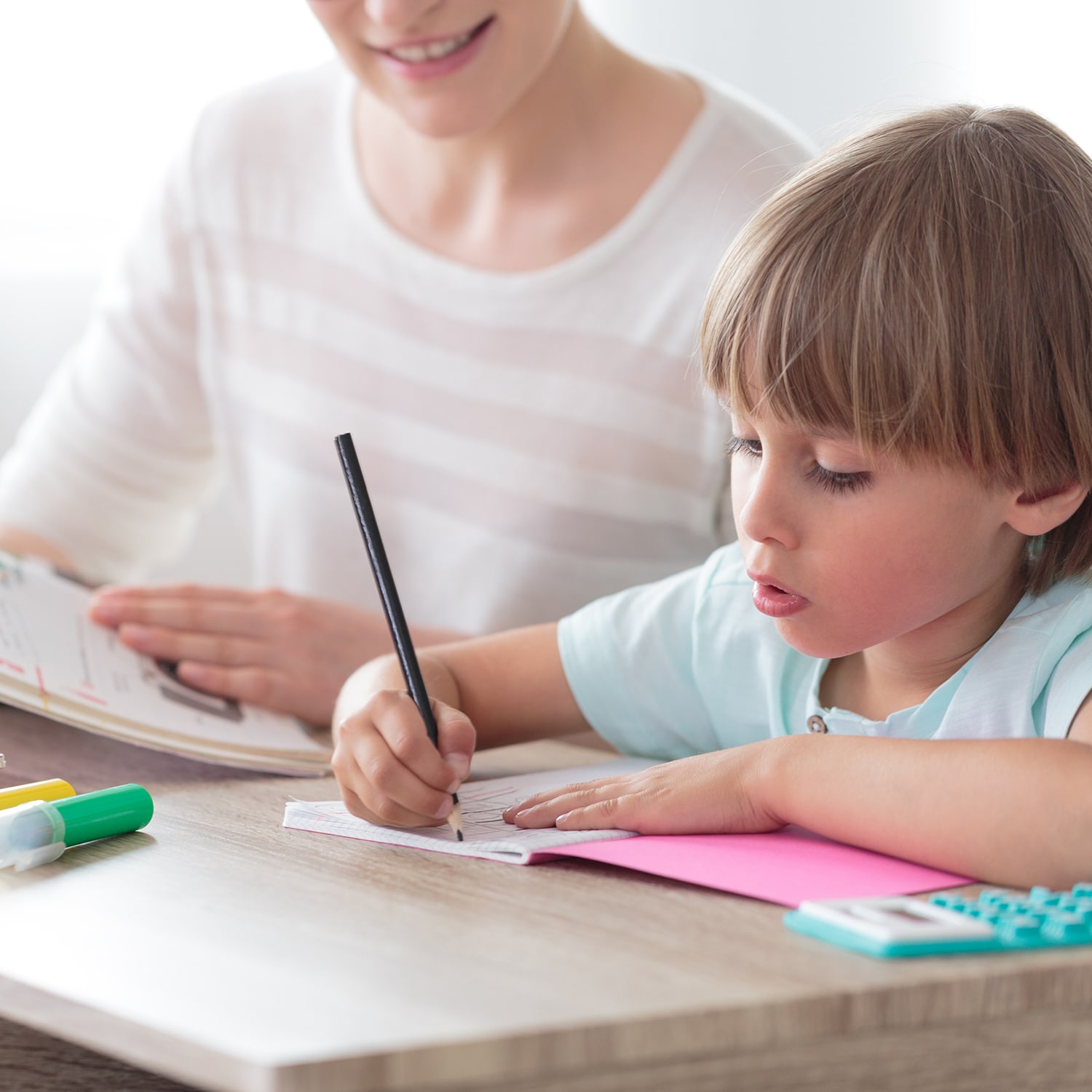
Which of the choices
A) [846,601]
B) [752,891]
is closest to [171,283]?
[846,601]

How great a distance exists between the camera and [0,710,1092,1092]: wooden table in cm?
37

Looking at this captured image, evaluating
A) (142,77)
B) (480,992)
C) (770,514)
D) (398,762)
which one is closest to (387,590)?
(398,762)

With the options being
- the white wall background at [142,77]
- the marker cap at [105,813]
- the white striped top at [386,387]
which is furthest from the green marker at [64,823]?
the white wall background at [142,77]

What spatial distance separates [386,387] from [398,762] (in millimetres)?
604

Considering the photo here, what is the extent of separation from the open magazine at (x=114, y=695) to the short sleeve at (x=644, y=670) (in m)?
0.17

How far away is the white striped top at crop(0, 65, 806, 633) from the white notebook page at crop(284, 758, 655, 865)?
0.43m

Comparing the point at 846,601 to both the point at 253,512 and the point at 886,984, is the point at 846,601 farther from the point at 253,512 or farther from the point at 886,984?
the point at 253,512

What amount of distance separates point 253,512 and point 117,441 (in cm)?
15

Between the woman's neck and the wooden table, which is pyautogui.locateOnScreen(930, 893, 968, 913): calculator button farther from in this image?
the woman's neck

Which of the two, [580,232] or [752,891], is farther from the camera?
[580,232]

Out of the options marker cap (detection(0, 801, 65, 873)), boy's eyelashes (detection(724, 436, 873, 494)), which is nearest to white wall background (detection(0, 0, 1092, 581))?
boy's eyelashes (detection(724, 436, 873, 494))

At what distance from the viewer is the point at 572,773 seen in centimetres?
79

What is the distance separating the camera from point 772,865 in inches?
A: 22.3

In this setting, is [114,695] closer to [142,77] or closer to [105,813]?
[105,813]
